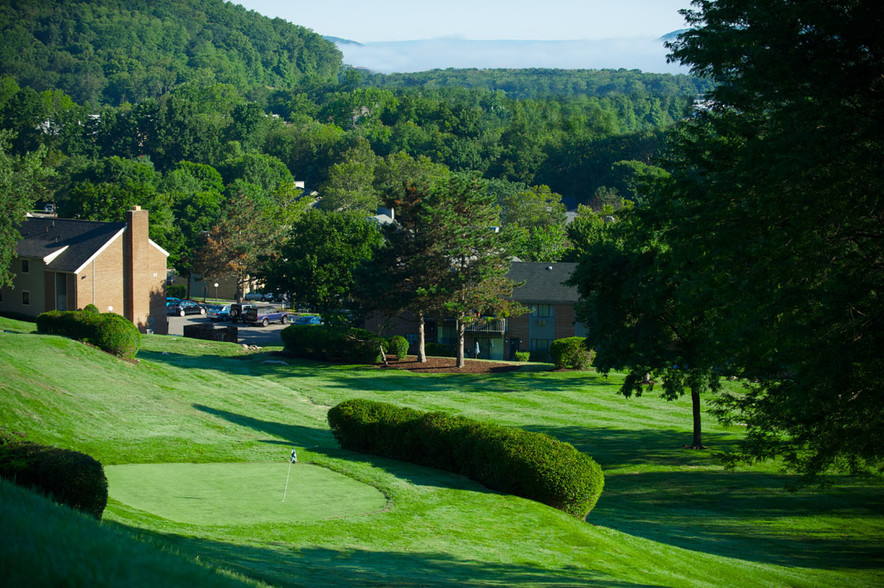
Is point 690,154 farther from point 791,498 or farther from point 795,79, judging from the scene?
point 791,498

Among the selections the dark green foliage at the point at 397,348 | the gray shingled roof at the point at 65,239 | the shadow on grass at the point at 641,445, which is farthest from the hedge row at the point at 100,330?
the dark green foliage at the point at 397,348

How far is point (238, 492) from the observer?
16.1m

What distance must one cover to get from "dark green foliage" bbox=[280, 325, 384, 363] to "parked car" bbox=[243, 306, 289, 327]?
57.5ft

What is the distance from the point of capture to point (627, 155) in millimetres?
144625

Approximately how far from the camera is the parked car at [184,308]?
236 feet

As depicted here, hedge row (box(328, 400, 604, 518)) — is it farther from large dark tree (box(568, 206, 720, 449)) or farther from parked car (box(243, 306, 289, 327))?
parked car (box(243, 306, 289, 327))

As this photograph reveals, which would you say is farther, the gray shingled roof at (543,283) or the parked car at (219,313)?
the parked car at (219,313)

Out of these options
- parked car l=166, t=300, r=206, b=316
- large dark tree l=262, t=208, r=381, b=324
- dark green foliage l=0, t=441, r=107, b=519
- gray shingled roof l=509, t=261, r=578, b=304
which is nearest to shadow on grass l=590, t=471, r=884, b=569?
dark green foliage l=0, t=441, r=107, b=519

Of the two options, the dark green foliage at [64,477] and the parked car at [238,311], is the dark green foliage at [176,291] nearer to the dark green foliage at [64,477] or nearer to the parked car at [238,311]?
the parked car at [238,311]

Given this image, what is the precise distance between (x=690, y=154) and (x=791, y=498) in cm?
1103

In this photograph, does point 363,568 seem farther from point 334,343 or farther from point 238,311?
point 238,311

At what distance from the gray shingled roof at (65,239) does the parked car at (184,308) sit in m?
16.9

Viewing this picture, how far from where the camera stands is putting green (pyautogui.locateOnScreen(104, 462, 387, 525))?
14391 mm

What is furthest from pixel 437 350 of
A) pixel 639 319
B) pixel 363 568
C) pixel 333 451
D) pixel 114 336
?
pixel 363 568
